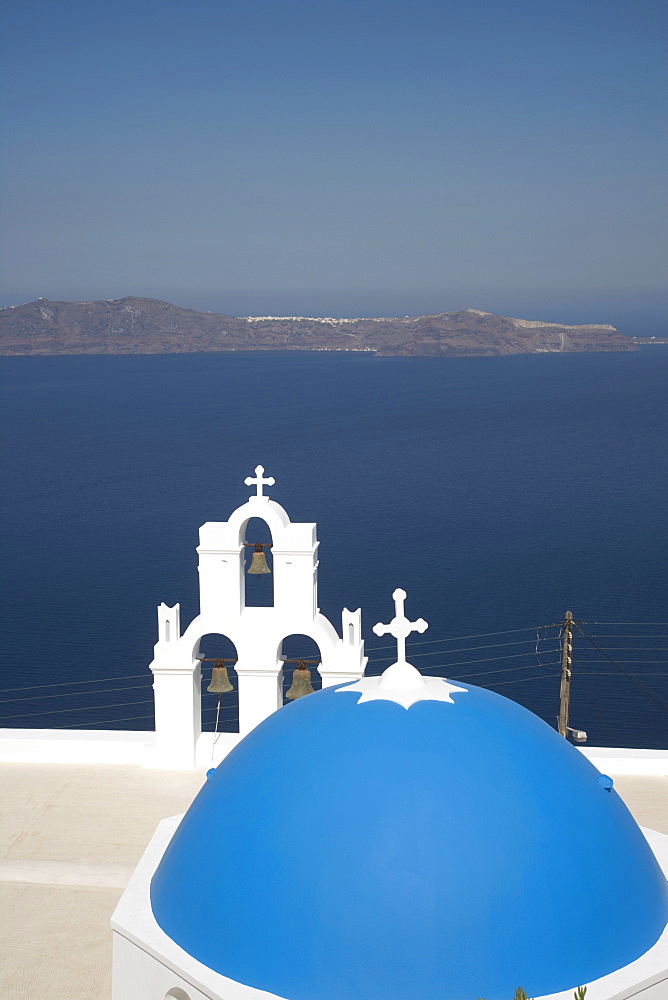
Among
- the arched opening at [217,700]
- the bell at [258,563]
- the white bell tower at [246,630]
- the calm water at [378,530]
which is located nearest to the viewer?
the white bell tower at [246,630]

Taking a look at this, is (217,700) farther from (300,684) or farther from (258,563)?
(300,684)

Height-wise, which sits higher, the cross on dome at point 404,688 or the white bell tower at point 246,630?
the cross on dome at point 404,688

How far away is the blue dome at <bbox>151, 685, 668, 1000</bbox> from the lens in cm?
702

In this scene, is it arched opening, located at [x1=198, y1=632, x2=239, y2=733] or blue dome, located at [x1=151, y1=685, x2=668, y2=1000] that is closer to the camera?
blue dome, located at [x1=151, y1=685, x2=668, y2=1000]

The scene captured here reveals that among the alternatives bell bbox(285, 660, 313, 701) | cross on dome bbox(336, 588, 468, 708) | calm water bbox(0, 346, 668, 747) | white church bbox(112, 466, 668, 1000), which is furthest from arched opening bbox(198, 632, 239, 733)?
white church bbox(112, 466, 668, 1000)

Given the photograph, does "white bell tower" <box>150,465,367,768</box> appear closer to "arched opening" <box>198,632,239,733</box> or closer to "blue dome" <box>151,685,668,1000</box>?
"blue dome" <box>151,685,668,1000</box>

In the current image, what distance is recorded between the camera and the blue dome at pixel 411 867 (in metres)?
7.02

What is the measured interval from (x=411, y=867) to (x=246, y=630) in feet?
24.0

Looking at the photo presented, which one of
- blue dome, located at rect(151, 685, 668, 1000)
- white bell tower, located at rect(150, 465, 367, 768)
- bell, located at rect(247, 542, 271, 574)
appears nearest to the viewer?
blue dome, located at rect(151, 685, 668, 1000)

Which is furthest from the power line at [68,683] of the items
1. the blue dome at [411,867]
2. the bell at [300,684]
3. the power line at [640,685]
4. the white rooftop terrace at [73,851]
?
the blue dome at [411,867]

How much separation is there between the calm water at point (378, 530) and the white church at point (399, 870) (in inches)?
876

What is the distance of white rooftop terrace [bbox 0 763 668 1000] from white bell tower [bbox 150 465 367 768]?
84cm

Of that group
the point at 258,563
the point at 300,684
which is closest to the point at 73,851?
the point at 300,684

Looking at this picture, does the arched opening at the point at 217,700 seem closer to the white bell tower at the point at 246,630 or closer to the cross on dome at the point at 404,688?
the white bell tower at the point at 246,630
